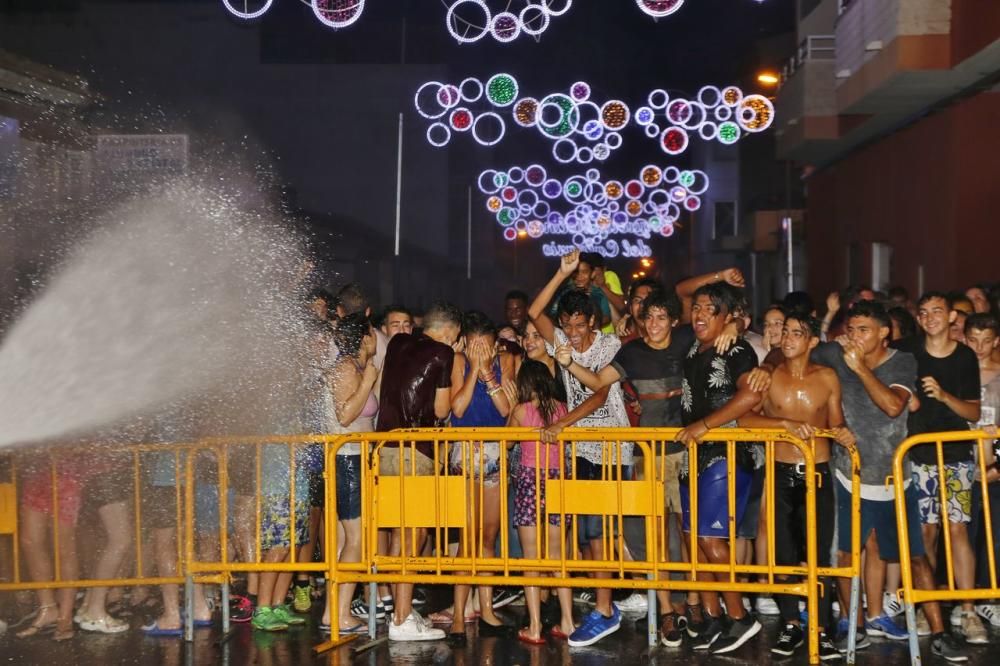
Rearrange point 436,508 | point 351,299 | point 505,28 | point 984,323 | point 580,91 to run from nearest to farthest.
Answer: point 436,508, point 984,323, point 351,299, point 505,28, point 580,91

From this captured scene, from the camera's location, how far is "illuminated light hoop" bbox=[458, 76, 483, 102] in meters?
16.2

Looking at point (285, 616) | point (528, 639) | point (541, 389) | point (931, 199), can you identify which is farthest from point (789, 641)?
point (931, 199)

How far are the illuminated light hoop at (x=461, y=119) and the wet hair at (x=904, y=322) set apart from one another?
9.80 metres

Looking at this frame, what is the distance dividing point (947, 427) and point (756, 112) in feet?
31.4

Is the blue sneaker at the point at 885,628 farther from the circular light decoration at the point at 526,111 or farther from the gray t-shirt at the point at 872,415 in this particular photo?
the circular light decoration at the point at 526,111

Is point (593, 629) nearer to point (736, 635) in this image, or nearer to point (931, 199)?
point (736, 635)

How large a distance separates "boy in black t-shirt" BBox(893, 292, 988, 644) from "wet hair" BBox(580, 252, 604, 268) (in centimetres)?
354

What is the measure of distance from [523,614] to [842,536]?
228cm

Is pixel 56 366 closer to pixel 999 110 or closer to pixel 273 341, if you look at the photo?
pixel 273 341

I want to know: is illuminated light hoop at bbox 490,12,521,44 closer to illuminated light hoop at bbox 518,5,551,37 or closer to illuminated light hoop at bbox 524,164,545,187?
illuminated light hoop at bbox 518,5,551,37

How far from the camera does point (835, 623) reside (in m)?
8.03

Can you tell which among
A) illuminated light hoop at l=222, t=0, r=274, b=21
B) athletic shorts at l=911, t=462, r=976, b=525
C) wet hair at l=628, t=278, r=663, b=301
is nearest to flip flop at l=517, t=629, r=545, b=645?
athletic shorts at l=911, t=462, r=976, b=525

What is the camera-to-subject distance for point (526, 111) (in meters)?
18.2

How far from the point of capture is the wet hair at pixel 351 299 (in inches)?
374
